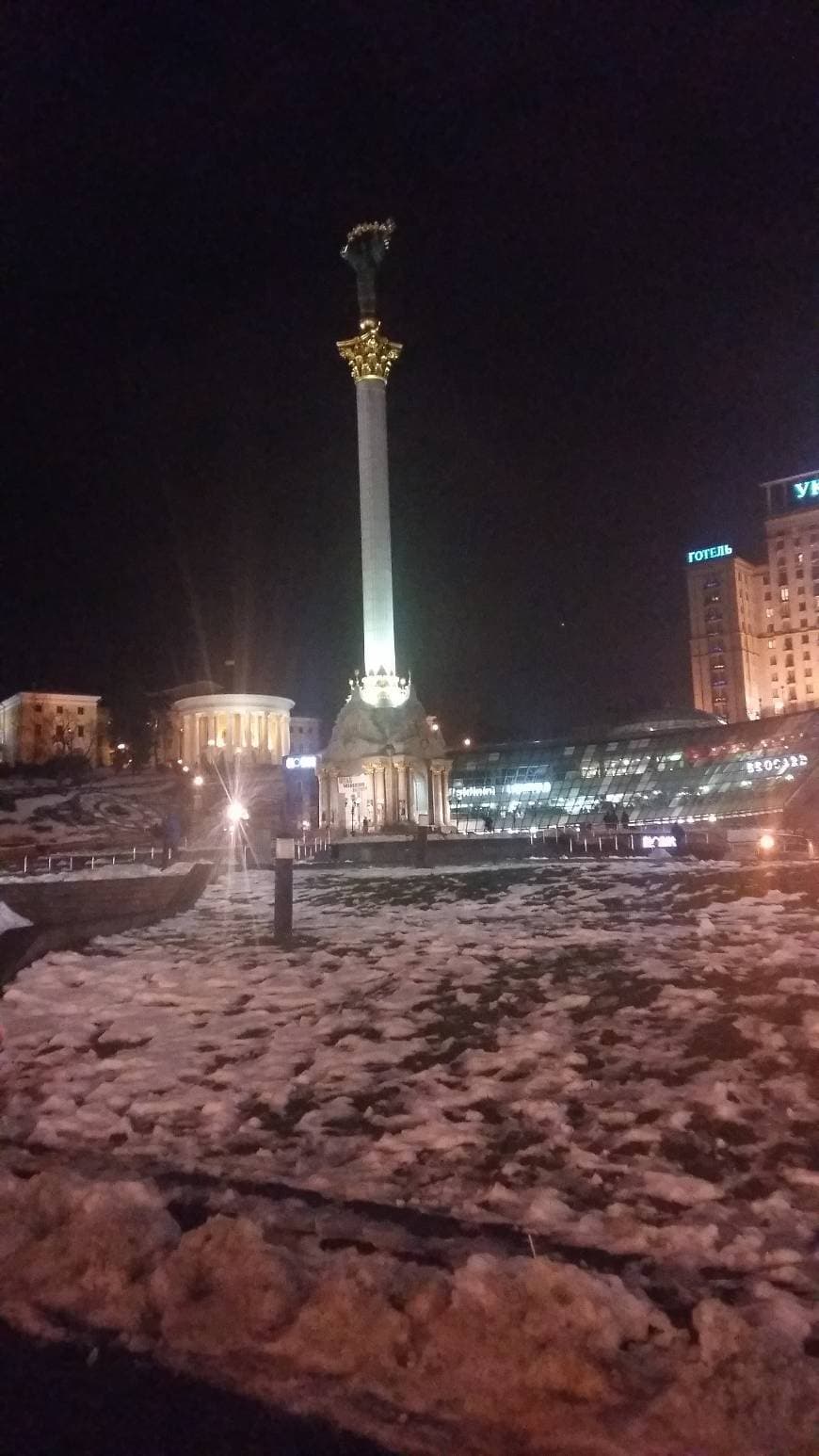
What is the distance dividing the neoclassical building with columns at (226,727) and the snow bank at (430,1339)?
322ft

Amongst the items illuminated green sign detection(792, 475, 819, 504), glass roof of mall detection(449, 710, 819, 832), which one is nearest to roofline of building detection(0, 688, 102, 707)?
glass roof of mall detection(449, 710, 819, 832)

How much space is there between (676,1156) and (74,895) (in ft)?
50.7

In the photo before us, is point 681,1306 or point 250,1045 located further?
point 250,1045

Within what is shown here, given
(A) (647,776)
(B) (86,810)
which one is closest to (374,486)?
(A) (647,776)

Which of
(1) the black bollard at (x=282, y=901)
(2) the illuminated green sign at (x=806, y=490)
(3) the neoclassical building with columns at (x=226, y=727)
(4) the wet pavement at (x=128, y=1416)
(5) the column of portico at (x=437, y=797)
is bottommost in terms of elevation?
(4) the wet pavement at (x=128, y=1416)

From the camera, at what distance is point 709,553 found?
137625 millimetres

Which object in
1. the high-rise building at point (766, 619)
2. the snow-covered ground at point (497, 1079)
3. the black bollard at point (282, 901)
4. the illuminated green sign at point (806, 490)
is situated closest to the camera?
the snow-covered ground at point (497, 1079)

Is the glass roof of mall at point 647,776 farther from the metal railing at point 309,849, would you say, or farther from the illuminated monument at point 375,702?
the metal railing at point 309,849

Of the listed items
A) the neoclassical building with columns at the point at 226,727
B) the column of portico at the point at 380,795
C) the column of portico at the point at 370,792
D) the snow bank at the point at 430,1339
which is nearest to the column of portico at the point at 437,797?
the column of portico at the point at 380,795

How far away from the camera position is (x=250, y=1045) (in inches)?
355

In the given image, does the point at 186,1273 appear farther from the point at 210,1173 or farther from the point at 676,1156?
the point at 676,1156

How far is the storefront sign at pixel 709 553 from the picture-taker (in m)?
136

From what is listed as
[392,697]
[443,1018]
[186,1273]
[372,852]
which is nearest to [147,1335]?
[186,1273]

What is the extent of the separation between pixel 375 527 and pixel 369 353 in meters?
11.4
